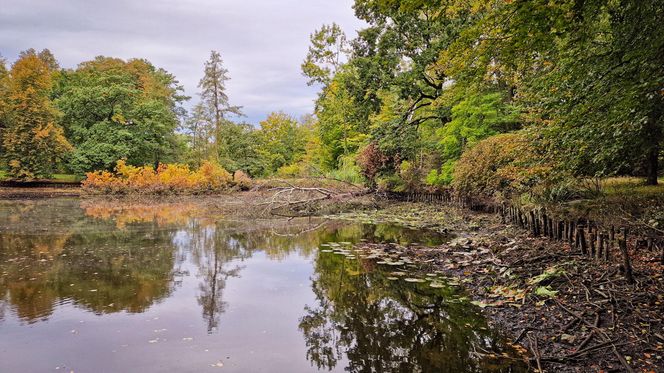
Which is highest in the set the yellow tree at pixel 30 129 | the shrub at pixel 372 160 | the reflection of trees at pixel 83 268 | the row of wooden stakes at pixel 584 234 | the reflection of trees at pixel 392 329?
the yellow tree at pixel 30 129

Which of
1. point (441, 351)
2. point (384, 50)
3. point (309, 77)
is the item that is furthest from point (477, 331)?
point (309, 77)

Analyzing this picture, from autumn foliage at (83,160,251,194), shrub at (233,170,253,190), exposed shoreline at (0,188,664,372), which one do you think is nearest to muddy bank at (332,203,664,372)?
exposed shoreline at (0,188,664,372)

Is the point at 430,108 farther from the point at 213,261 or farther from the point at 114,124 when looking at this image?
the point at 114,124

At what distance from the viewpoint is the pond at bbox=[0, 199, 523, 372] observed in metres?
4.13

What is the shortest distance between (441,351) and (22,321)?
17.5 feet

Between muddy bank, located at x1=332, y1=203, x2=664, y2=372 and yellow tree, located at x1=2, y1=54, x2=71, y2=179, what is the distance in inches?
1401

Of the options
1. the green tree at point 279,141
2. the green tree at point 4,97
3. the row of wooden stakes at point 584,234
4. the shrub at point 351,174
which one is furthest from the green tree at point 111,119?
the row of wooden stakes at point 584,234

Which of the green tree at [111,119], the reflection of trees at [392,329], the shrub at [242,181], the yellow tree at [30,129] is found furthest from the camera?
the green tree at [111,119]

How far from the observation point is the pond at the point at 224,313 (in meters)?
4.13

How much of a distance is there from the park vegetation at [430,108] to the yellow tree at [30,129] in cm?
11

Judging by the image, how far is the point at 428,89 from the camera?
61.7 feet

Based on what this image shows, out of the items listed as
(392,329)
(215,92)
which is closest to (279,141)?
(215,92)

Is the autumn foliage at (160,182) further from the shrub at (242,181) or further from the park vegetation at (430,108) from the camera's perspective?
the park vegetation at (430,108)

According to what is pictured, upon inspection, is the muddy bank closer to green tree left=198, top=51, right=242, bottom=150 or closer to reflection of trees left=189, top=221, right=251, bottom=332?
reflection of trees left=189, top=221, right=251, bottom=332
